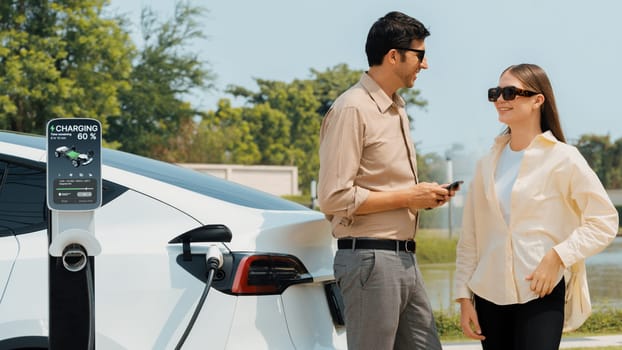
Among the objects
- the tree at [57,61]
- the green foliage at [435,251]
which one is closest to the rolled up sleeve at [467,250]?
the green foliage at [435,251]

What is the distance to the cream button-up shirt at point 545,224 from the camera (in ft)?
10.8

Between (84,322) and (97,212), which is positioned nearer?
(84,322)

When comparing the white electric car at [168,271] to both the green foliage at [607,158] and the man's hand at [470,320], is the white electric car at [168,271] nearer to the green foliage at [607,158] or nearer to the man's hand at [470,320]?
the man's hand at [470,320]

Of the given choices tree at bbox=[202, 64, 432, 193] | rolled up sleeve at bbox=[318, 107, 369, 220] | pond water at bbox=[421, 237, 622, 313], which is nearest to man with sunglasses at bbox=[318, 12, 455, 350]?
rolled up sleeve at bbox=[318, 107, 369, 220]

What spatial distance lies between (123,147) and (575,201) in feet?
158

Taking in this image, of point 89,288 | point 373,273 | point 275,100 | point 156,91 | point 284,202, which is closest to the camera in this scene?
point 89,288

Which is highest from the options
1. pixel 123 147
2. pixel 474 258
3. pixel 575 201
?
pixel 575 201

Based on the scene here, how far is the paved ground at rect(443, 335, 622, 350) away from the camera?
336 inches

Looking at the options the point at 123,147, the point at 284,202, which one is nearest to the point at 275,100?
the point at 123,147

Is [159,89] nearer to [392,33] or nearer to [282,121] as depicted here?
[282,121]

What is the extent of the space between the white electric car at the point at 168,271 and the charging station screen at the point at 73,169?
28 cm

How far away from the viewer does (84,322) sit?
326 centimetres

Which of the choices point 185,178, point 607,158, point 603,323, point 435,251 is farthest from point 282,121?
point 185,178

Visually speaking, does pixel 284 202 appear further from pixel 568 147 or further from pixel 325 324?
pixel 568 147
